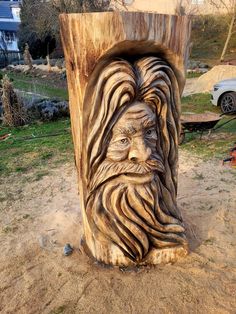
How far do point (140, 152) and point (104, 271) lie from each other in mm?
1136

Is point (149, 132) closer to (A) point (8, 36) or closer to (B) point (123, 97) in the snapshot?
(B) point (123, 97)

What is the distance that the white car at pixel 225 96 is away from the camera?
9.38 metres

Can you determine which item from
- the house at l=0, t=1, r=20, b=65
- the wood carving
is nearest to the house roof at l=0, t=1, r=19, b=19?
the house at l=0, t=1, r=20, b=65

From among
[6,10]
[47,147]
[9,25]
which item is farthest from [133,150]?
[6,10]

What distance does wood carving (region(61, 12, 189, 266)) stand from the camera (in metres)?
2.25

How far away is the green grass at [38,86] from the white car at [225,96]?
6.67 meters

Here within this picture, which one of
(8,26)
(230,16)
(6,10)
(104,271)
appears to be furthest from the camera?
(6,10)

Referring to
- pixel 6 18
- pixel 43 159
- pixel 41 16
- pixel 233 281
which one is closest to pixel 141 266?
pixel 233 281

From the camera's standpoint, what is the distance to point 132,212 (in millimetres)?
2695

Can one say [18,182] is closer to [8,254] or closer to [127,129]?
[8,254]

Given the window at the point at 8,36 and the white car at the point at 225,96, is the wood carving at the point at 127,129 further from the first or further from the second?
the window at the point at 8,36

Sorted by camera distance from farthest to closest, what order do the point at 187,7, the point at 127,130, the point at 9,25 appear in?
1. the point at 9,25
2. the point at 187,7
3. the point at 127,130

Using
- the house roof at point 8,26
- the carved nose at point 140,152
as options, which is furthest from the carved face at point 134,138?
the house roof at point 8,26

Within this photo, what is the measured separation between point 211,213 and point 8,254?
231cm
